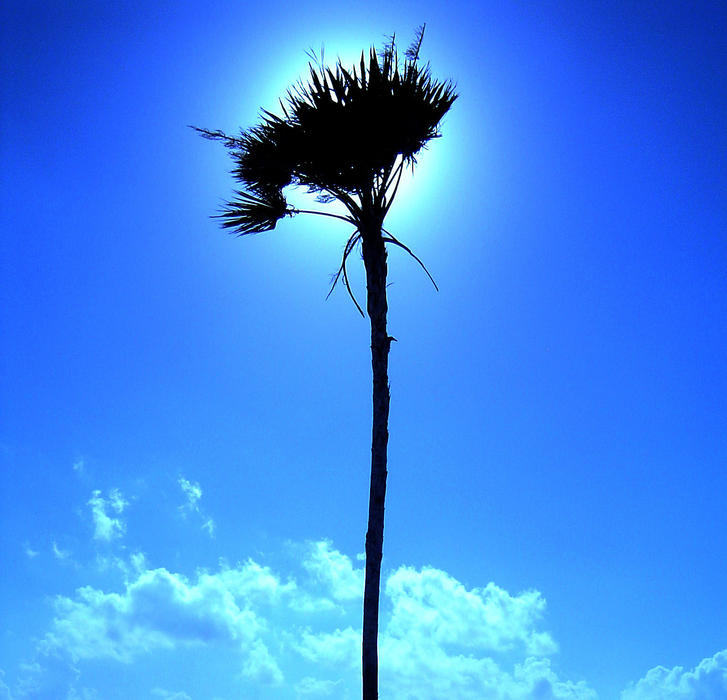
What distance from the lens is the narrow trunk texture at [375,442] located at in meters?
8.30

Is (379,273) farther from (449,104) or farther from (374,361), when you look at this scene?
(449,104)

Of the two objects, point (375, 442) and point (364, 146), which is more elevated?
point (364, 146)

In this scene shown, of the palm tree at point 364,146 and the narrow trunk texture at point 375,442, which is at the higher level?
the palm tree at point 364,146

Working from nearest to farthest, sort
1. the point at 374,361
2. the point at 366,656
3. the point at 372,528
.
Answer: the point at 366,656 < the point at 372,528 < the point at 374,361

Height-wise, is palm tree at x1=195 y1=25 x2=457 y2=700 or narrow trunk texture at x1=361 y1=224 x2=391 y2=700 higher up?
palm tree at x1=195 y1=25 x2=457 y2=700

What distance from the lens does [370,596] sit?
853 cm

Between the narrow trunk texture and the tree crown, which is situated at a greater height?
the tree crown

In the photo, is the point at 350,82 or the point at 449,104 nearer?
the point at 350,82

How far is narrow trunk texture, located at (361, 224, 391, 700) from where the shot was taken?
8305 millimetres

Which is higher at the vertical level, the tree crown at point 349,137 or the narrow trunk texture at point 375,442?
the tree crown at point 349,137

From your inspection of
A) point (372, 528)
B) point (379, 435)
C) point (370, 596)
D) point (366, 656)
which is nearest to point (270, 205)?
point (379, 435)

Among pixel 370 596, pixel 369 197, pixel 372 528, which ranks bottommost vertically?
pixel 370 596

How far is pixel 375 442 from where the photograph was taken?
30.7 ft

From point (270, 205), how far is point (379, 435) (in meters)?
5.26
